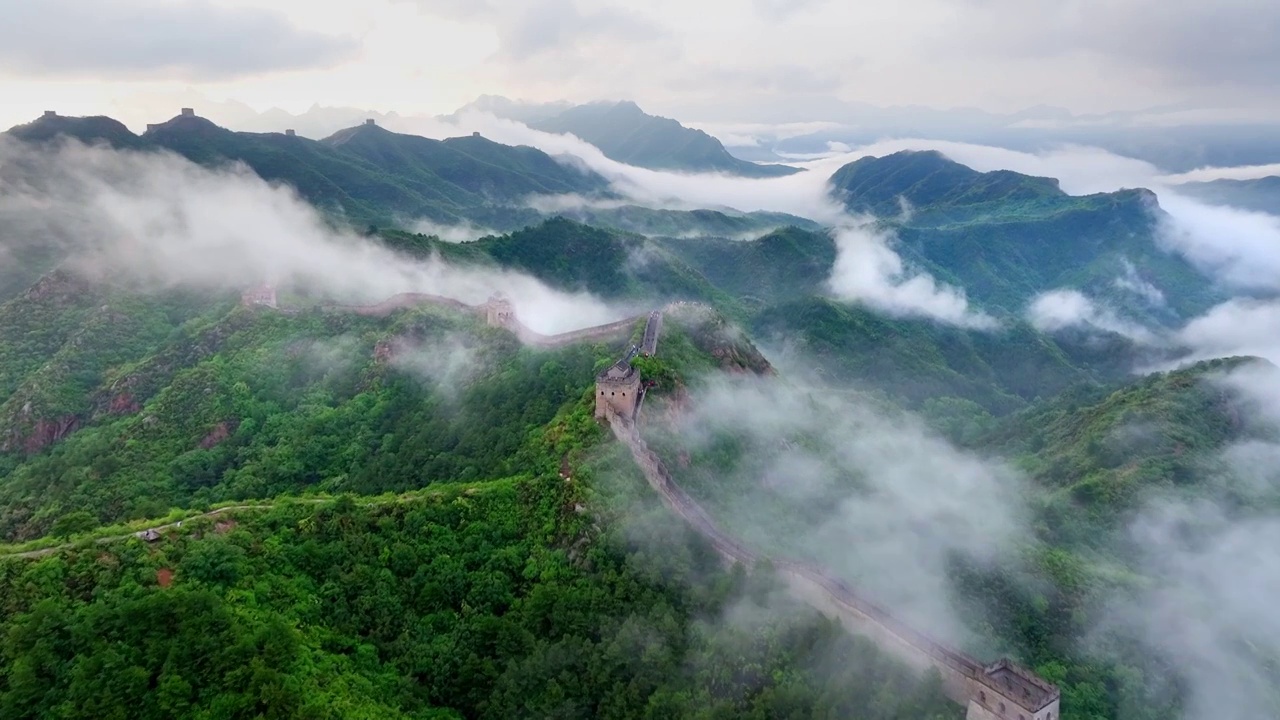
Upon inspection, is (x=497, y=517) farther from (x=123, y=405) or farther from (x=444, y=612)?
(x=123, y=405)

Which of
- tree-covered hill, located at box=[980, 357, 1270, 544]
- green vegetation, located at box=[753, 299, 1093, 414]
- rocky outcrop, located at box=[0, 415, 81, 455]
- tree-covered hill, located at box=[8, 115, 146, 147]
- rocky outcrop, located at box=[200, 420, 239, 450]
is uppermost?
tree-covered hill, located at box=[8, 115, 146, 147]

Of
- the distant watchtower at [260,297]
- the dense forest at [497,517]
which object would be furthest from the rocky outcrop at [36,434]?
the distant watchtower at [260,297]

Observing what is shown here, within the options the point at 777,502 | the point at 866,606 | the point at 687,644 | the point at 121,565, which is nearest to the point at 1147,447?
the point at 777,502

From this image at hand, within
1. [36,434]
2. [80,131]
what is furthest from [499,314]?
[80,131]

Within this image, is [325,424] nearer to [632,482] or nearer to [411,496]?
[411,496]

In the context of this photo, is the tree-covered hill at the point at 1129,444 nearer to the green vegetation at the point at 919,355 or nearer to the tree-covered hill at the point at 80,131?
the green vegetation at the point at 919,355

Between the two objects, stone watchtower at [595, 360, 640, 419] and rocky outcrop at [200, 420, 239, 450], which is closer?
stone watchtower at [595, 360, 640, 419]

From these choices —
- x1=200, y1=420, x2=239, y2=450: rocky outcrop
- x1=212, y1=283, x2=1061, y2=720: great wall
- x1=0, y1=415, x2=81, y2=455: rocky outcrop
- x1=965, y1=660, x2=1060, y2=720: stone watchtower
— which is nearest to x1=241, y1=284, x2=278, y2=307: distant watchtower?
x1=0, y1=415, x2=81, y2=455: rocky outcrop

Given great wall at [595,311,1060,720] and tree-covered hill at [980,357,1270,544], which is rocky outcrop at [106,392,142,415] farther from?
tree-covered hill at [980,357,1270,544]

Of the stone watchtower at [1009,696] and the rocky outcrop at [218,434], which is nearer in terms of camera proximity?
the stone watchtower at [1009,696]

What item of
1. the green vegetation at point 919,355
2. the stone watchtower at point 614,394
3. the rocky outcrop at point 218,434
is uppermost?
the stone watchtower at point 614,394
